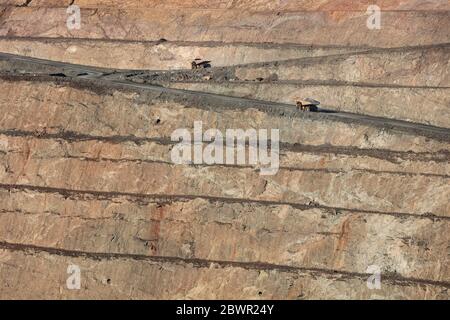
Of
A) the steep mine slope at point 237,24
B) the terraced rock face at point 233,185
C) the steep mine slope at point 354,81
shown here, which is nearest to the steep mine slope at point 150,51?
the steep mine slope at point 237,24

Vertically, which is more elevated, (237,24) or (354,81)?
(237,24)

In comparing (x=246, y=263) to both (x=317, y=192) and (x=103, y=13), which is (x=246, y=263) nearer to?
(x=317, y=192)

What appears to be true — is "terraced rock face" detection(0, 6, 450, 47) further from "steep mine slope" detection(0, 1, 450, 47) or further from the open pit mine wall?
the open pit mine wall

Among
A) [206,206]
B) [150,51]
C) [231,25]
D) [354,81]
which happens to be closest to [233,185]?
[206,206]

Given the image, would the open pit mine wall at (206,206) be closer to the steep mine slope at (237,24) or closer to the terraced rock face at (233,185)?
the terraced rock face at (233,185)

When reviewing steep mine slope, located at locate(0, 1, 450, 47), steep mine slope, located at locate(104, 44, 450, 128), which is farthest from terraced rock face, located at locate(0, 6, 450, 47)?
steep mine slope, located at locate(104, 44, 450, 128)

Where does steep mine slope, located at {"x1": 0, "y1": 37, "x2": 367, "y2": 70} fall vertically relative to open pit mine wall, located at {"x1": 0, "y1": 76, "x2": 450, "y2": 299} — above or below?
above

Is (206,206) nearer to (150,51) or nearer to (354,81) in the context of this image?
(354,81)
